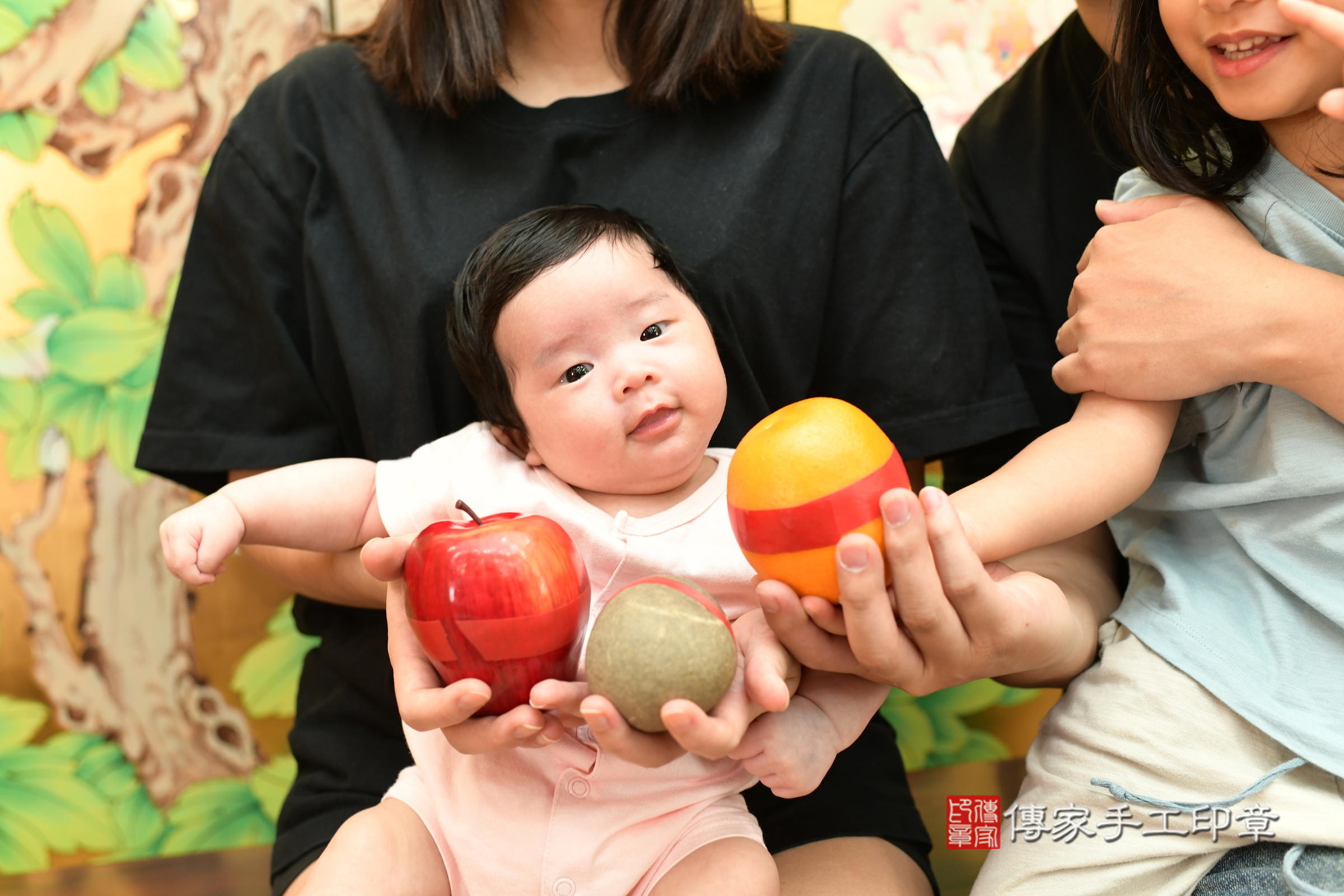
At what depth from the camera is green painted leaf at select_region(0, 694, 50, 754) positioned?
1589mm

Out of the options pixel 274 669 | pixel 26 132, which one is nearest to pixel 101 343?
pixel 26 132

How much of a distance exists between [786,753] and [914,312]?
621 millimetres

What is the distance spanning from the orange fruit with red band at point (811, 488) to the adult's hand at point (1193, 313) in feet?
1.06

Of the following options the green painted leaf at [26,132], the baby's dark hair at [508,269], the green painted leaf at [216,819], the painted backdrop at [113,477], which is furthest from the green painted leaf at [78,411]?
the baby's dark hair at [508,269]

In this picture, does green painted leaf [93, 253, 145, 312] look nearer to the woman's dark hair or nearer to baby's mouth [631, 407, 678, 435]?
the woman's dark hair

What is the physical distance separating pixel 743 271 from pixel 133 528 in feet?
3.51

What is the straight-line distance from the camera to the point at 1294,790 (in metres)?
0.91

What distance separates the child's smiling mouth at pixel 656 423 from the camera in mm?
999

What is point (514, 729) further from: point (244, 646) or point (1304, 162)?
point (244, 646)

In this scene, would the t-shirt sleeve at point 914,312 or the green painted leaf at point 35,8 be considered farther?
the green painted leaf at point 35,8

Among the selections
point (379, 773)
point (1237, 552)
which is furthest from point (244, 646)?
point (1237, 552)

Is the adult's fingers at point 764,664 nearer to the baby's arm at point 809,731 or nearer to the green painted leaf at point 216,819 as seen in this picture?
the baby's arm at point 809,731

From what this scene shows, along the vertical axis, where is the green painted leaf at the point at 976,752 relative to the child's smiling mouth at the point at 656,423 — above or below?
below

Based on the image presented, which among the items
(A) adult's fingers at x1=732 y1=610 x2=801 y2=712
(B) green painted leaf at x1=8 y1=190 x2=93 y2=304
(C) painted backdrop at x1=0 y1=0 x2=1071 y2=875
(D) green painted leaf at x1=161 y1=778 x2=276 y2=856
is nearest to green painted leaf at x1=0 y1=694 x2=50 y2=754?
(C) painted backdrop at x1=0 y1=0 x2=1071 y2=875
